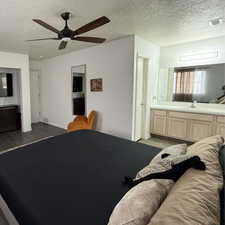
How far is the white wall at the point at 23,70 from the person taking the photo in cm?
470

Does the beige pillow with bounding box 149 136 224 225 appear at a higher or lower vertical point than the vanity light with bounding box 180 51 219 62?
lower

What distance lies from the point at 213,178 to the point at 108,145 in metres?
1.41

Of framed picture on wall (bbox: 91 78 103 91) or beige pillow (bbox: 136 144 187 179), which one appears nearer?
beige pillow (bbox: 136 144 187 179)

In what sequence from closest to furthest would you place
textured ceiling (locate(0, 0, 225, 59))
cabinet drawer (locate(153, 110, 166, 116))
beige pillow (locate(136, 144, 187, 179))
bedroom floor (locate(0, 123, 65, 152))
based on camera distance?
1. beige pillow (locate(136, 144, 187, 179))
2. textured ceiling (locate(0, 0, 225, 59))
3. bedroom floor (locate(0, 123, 65, 152))
4. cabinet drawer (locate(153, 110, 166, 116))

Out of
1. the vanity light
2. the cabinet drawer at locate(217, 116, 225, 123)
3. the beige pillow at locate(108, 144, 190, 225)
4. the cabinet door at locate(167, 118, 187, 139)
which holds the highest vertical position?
the vanity light

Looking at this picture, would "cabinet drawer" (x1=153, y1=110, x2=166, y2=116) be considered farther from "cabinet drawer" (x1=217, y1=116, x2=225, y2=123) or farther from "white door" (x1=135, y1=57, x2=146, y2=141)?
"cabinet drawer" (x1=217, y1=116, x2=225, y2=123)

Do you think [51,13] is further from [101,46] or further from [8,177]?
[8,177]

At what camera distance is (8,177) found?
1445 millimetres

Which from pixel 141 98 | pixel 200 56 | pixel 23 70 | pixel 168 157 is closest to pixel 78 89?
pixel 23 70

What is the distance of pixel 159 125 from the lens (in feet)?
14.1

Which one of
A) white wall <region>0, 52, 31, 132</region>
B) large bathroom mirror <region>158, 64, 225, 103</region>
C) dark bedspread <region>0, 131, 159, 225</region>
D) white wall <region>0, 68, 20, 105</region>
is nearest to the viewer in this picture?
dark bedspread <region>0, 131, 159, 225</region>

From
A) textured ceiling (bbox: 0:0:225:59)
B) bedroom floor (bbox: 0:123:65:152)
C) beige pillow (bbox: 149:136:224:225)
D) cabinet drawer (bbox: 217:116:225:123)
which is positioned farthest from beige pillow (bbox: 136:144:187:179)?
bedroom floor (bbox: 0:123:65:152)

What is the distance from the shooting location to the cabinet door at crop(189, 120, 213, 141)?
139 inches

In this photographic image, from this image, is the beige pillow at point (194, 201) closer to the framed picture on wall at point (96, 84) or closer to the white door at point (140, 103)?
the white door at point (140, 103)
